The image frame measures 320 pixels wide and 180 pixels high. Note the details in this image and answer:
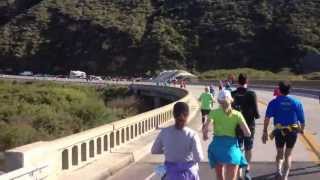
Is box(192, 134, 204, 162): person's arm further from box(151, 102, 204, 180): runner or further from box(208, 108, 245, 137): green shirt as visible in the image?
box(208, 108, 245, 137): green shirt

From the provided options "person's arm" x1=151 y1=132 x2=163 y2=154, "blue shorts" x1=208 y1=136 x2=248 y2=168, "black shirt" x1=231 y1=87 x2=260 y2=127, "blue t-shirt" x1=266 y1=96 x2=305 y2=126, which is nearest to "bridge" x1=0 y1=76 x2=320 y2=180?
"black shirt" x1=231 y1=87 x2=260 y2=127

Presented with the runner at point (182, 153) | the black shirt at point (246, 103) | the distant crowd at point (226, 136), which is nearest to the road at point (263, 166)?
the distant crowd at point (226, 136)

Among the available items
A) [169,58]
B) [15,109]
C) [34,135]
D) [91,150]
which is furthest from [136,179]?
[169,58]

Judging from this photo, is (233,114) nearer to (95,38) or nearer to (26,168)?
(26,168)

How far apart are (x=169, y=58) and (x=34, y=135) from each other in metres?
86.7

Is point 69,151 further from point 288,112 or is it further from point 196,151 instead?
point 196,151

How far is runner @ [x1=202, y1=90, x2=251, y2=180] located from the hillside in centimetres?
9889

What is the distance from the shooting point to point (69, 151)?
42.0ft

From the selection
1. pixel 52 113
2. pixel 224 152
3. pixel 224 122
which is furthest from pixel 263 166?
pixel 52 113

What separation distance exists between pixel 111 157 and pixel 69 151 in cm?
293

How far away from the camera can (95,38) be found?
128000 millimetres

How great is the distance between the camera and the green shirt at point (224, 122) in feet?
30.9

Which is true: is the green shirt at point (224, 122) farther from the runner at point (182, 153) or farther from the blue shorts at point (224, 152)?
the runner at point (182, 153)

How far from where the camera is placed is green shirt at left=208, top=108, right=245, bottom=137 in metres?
9.41
